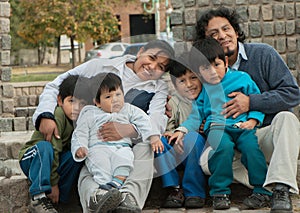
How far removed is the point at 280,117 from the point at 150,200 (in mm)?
1179

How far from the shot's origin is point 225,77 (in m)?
4.67

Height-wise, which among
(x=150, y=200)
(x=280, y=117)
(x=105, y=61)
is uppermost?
(x=105, y=61)

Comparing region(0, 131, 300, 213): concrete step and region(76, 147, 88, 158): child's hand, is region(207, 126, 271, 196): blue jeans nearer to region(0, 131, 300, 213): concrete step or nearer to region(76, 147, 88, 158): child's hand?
region(0, 131, 300, 213): concrete step

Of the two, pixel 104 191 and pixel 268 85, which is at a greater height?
pixel 268 85

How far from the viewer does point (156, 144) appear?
14.4ft

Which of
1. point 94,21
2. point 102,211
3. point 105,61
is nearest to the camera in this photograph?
point 102,211

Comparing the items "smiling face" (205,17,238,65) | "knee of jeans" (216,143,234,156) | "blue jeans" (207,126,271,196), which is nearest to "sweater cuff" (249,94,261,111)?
"blue jeans" (207,126,271,196)

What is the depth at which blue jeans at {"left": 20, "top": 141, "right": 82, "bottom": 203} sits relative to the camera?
4273 mm

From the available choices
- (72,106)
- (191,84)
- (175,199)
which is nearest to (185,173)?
(175,199)

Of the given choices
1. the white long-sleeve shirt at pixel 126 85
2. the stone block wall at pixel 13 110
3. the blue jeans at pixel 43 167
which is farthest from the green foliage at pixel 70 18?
the blue jeans at pixel 43 167

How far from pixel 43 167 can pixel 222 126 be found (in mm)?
1237

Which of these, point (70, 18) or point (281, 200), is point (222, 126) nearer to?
point (281, 200)

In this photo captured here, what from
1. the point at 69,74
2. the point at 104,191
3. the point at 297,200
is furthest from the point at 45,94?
the point at 297,200

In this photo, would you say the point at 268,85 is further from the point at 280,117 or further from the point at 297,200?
the point at 297,200
